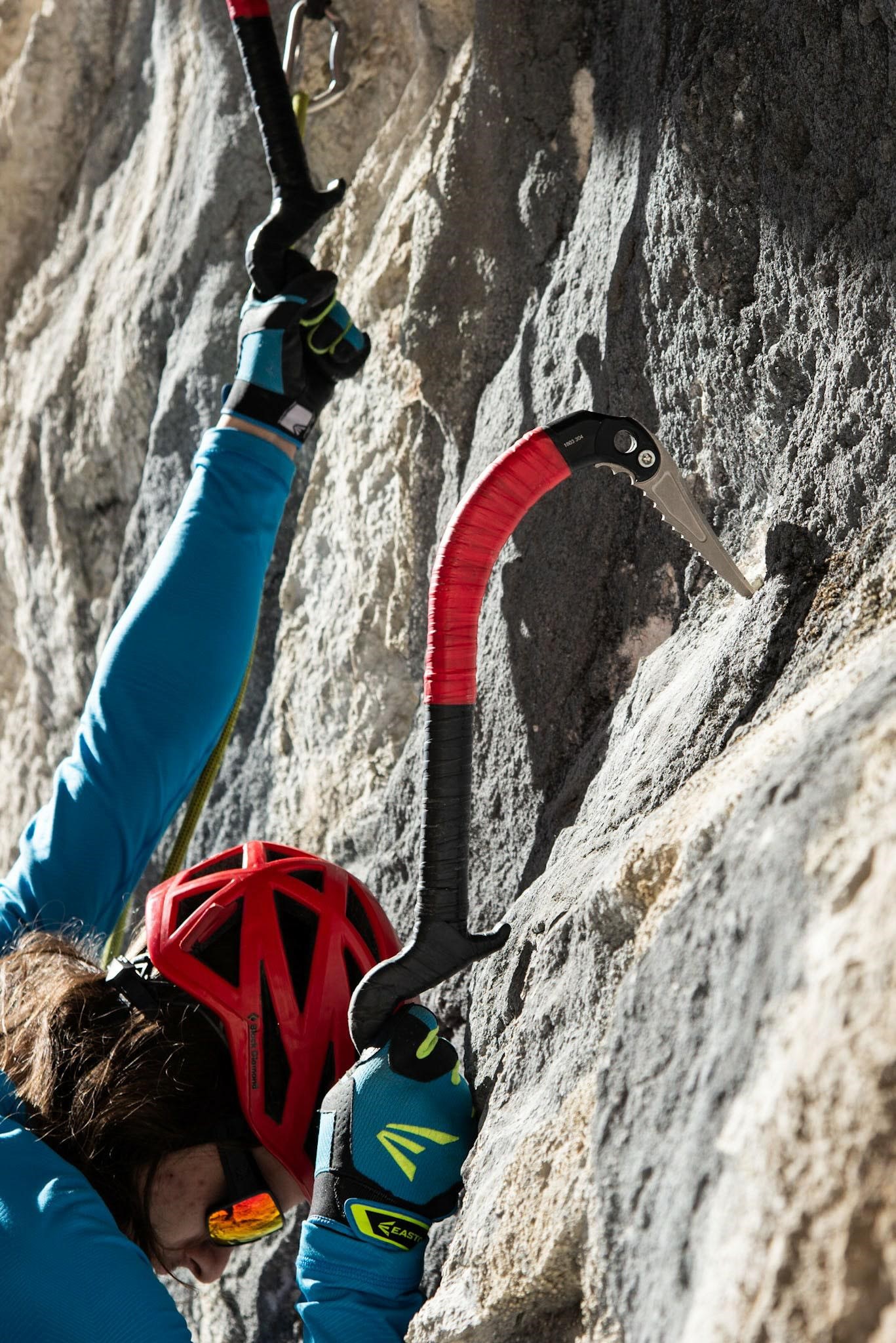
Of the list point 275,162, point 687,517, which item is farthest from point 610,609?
point 275,162

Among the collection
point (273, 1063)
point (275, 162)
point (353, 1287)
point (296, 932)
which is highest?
point (275, 162)

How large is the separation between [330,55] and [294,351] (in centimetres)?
73

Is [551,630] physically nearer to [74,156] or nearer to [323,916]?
[323,916]

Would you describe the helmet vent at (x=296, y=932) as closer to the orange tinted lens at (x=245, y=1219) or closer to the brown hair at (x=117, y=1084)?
the brown hair at (x=117, y=1084)

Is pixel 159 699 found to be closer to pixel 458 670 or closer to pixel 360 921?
pixel 360 921

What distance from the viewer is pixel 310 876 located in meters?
1.42

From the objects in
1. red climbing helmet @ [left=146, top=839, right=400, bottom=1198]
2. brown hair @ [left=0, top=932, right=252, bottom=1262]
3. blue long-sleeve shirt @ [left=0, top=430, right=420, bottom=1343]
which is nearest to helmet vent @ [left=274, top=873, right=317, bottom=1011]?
red climbing helmet @ [left=146, top=839, right=400, bottom=1198]

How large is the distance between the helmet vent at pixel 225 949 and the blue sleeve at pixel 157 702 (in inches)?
14.6

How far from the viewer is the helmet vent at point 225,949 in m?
1.34

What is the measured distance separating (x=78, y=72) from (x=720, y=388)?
8.50 feet

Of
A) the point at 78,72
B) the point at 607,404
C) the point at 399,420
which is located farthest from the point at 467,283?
the point at 78,72

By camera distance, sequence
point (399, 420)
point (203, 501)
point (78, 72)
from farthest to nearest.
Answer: point (78, 72)
point (399, 420)
point (203, 501)

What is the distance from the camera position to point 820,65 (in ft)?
3.75

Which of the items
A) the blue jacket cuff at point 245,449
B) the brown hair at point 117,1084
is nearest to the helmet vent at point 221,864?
the brown hair at point 117,1084
